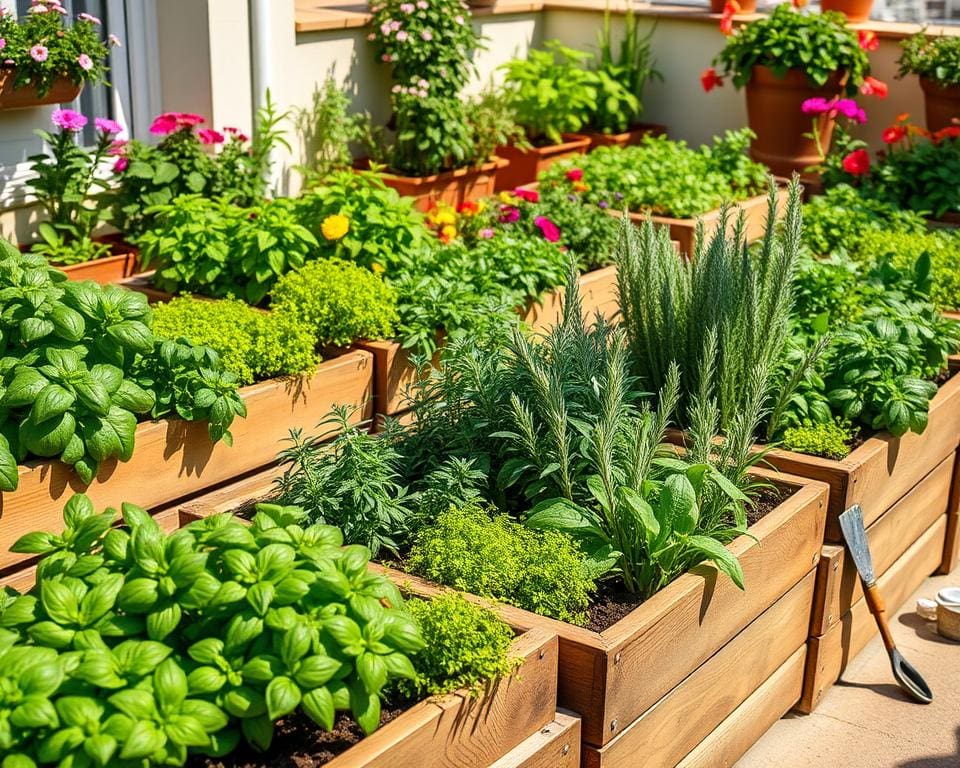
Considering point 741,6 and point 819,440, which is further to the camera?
point 741,6

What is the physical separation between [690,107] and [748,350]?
461 cm

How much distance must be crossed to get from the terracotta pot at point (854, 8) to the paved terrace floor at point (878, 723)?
4.87 m

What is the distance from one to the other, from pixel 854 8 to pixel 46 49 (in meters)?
5.15

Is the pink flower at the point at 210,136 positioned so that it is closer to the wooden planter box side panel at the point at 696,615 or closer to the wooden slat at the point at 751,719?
the wooden planter box side panel at the point at 696,615

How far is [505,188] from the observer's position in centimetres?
715

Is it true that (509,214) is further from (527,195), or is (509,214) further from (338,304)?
(338,304)

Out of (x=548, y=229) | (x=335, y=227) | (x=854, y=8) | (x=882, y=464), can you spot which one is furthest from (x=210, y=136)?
(x=854, y=8)

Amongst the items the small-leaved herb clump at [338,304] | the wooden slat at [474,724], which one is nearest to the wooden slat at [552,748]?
the wooden slat at [474,724]

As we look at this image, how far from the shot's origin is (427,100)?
20.4ft

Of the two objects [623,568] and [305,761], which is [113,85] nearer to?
[623,568]

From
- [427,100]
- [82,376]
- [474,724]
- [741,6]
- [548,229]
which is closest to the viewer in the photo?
[474,724]

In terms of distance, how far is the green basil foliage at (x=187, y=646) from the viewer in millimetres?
1904

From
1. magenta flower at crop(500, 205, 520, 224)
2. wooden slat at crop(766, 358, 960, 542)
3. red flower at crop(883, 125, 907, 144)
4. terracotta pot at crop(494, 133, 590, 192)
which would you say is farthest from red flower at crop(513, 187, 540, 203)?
red flower at crop(883, 125, 907, 144)

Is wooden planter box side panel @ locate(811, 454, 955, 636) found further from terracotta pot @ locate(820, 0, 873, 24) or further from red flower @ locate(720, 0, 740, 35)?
terracotta pot @ locate(820, 0, 873, 24)
